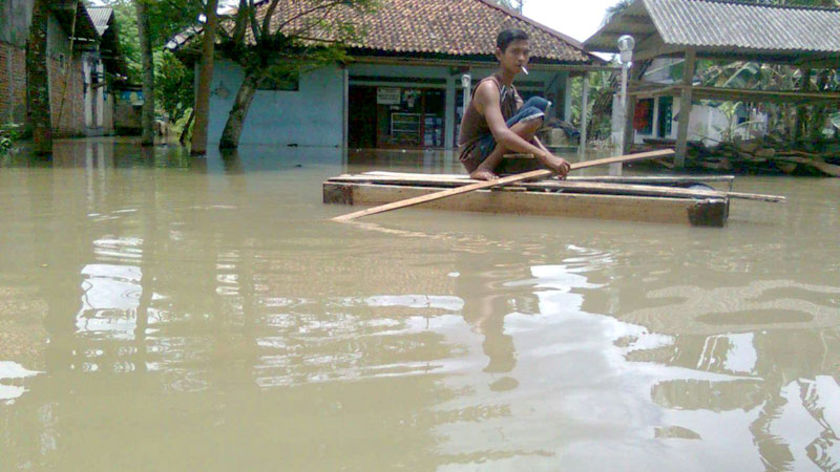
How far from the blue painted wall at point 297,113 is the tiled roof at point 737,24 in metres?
8.15

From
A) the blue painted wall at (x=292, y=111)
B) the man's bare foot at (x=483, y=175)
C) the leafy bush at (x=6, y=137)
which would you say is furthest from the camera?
the blue painted wall at (x=292, y=111)

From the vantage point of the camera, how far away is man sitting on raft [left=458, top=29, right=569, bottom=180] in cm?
516

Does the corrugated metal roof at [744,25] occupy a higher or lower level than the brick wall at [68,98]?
higher

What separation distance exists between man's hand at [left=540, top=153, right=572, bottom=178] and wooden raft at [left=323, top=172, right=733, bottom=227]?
0.82ft

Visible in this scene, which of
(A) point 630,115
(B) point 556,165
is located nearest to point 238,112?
(A) point 630,115

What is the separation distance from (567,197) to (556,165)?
1.11 ft

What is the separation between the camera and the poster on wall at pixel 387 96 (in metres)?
21.2

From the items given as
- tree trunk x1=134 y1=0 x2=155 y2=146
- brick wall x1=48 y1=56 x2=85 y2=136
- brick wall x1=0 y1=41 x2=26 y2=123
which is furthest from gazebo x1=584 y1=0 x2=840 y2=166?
brick wall x1=48 y1=56 x2=85 y2=136

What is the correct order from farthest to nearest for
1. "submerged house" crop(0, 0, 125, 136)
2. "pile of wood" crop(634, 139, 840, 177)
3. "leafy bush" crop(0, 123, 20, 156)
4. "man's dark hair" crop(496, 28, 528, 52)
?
"submerged house" crop(0, 0, 125, 136) → "pile of wood" crop(634, 139, 840, 177) → "leafy bush" crop(0, 123, 20, 156) → "man's dark hair" crop(496, 28, 528, 52)

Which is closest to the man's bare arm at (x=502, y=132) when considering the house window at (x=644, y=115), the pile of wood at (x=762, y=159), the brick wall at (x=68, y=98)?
the pile of wood at (x=762, y=159)

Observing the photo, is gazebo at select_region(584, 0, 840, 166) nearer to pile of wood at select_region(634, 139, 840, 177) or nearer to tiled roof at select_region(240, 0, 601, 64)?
pile of wood at select_region(634, 139, 840, 177)

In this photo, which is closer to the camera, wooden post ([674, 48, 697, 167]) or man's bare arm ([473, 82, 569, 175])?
man's bare arm ([473, 82, 569, 175])

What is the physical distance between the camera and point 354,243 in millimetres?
4160

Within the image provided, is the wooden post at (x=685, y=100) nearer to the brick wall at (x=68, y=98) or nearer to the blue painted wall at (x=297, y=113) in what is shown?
the blue painted wall at (x=297, y=113)
